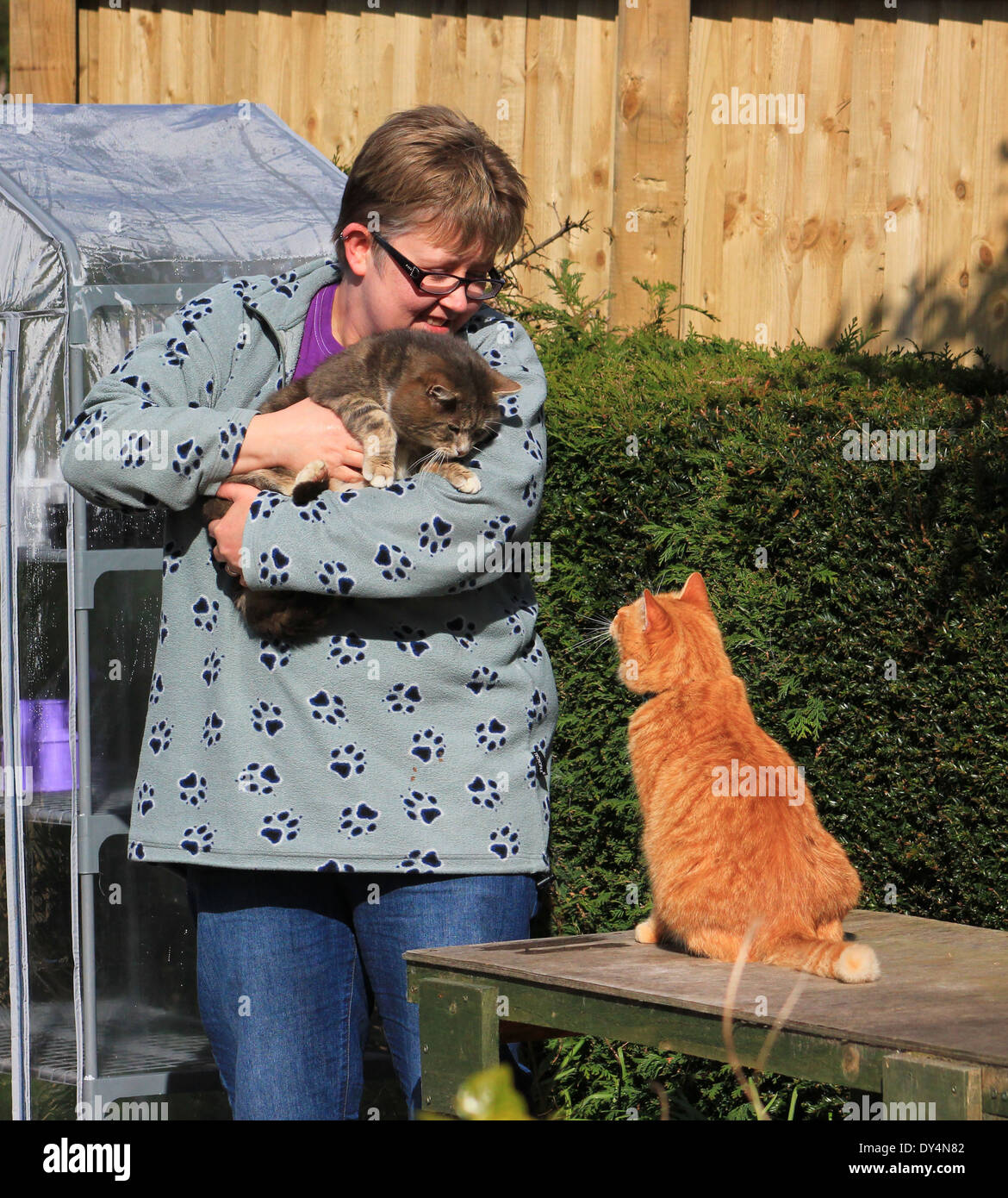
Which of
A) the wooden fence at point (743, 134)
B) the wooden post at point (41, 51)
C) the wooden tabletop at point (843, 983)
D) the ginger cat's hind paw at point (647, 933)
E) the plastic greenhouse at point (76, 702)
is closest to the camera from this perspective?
the wooden tabletop at point (843, 983)

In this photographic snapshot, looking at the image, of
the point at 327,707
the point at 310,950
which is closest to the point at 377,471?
the point at 327,707

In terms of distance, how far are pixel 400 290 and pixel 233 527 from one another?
1.76ft

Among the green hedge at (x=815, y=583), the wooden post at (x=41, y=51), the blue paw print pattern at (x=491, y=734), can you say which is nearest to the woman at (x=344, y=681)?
the blue paw print pattern at (x=491, y=734)

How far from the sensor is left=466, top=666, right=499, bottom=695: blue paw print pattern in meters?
2.34

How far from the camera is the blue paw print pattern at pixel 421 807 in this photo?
7.52ft

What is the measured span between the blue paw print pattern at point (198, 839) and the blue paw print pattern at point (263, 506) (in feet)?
1.78

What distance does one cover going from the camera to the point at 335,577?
7.22 ft

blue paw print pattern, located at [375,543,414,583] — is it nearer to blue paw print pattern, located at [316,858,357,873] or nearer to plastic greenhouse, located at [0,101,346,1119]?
blue paw print pattern, located at [316,858,357,873]

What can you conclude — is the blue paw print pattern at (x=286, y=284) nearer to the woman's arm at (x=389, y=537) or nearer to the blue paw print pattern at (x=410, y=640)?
the woman's arm at (x=389, y=537)

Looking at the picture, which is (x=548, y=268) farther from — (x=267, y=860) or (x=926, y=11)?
(x=267, y=860)

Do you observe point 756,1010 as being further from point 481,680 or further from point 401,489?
point 401,489

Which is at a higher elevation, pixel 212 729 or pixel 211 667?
pixel 211 667
